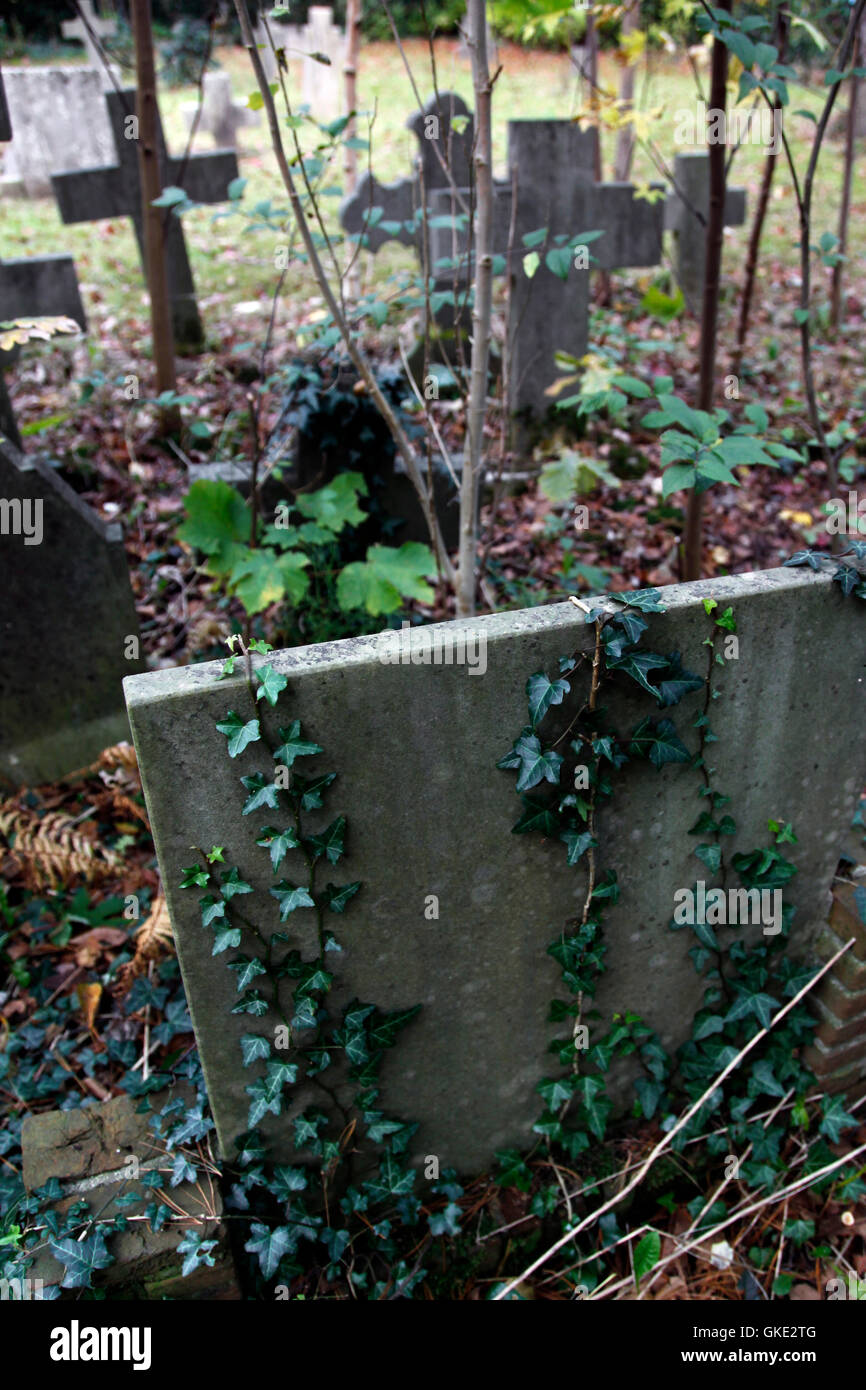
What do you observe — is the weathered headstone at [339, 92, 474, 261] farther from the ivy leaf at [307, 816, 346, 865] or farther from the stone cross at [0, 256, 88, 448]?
the ivy leaf at [307, 816, 346, 865]

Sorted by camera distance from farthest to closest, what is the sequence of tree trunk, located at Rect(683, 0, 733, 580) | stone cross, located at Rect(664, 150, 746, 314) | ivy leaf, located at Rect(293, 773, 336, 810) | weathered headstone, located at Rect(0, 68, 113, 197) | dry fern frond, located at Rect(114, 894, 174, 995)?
1. weathered headstone, located at Rect(0, 68, 113, 197)
2. stone cross, located at Rect(664, 150, 746, 314)
3. tree trunk, located at Rect(683, 0, 733, 580)
4. dry fern frond, located at Rect(114, 894, 174, 995)
5. ivy leaf, located at Rect(293, 773, 336, 810)

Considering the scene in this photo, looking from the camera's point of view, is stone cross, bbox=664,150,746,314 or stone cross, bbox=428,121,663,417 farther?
stone cross, bbox=664,150,746,314

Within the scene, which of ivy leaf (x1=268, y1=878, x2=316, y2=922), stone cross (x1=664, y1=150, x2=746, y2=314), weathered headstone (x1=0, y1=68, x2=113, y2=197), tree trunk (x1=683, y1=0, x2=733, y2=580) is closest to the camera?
ivy leaf (x1=268, y1=878, x2=316, y2=922)

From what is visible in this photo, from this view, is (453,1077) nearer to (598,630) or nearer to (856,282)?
(598,630)

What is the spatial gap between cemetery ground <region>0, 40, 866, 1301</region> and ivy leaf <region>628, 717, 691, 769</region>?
1.02 metres

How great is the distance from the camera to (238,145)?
453 inches

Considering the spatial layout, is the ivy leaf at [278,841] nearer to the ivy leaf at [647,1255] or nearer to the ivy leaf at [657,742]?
the ivy leaf at [657,742]

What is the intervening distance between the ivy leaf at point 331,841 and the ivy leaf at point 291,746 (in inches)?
7.9

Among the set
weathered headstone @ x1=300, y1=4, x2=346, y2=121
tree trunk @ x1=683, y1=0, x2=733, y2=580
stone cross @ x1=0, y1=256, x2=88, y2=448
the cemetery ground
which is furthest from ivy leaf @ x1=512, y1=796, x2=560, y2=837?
weathered headstone @ x1=300, y1=4, x2=346, y2=121

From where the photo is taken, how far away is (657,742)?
78.2 inches

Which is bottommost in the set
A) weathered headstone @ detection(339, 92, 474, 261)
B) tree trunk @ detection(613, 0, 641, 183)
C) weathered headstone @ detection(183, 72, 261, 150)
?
weathered headstone @ detection(339, 92, 474, 261)

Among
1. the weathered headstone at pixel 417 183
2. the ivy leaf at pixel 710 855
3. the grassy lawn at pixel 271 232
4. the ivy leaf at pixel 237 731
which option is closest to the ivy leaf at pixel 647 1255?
the ivy leaf at pixel 710 855

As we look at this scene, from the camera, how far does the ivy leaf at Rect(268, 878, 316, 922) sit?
188 cm

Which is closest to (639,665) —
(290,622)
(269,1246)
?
(269,1246)
